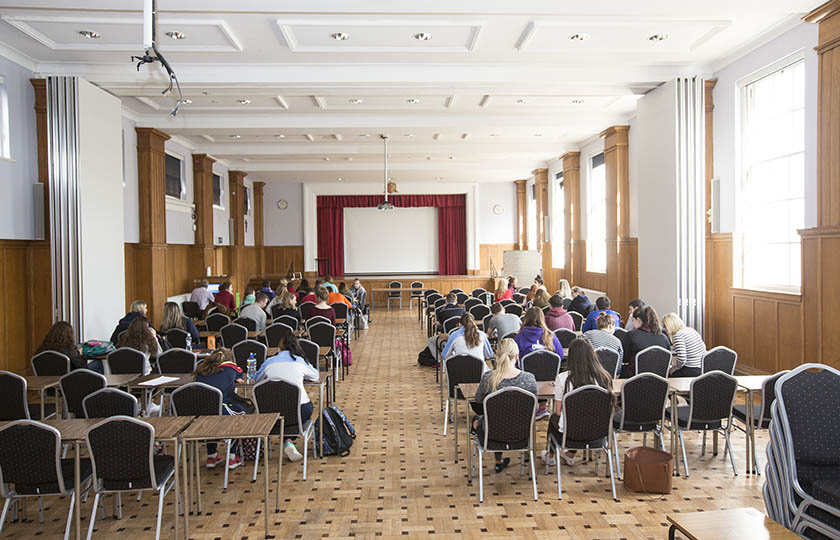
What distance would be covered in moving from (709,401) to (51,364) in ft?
21.3

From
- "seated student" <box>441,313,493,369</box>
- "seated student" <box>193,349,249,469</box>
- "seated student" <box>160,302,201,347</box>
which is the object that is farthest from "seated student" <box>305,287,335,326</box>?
"seated student" <box>193,349,249,469</box>

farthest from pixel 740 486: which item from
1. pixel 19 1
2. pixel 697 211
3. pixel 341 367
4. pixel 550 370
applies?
pixel 19 1

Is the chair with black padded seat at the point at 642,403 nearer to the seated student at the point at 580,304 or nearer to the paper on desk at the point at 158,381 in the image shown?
the paper on desk at the point at 158,381

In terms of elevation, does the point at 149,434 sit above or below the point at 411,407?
above

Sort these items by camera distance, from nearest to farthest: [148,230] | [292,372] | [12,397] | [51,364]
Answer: [12,397], [292,372], [51,364], [148,230]

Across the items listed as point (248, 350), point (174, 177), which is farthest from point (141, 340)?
point (174, 177)

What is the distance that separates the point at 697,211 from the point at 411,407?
5314 mm

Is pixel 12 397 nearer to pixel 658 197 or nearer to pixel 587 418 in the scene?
pixel 587 418

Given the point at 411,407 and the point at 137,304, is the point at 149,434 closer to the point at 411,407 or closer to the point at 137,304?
the point at 411,407

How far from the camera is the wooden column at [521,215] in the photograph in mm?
22734

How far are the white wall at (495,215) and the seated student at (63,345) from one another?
59.2ft

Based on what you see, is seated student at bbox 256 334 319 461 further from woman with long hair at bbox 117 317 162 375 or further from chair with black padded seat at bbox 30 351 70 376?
chair with black padded seat at bbox 30 351 70 376

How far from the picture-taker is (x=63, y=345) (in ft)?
21.7

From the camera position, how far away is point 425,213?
24.3 metres
